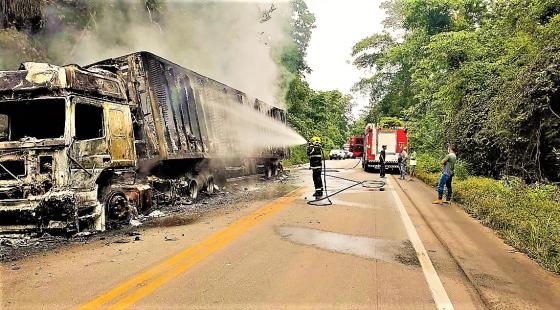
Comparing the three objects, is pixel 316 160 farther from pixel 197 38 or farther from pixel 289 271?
pixel 197 38

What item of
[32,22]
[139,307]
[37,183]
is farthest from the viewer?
[32,22]

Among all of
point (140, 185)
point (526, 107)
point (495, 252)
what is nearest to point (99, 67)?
point (140, 185)

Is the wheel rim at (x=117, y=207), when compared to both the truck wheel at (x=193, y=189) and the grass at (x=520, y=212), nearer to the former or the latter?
the truck wheel at (x=193, y=189)

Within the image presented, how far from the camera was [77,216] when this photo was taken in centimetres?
742

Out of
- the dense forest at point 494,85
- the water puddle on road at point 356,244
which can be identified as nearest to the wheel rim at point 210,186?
the water puddle on road at point 356,244

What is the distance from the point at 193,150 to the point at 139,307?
341 inches

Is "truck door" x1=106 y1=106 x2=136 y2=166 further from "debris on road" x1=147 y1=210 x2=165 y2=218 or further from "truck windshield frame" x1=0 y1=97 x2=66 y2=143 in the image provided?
"debris on road" x1=147 y1=210 x2=165 y2=218

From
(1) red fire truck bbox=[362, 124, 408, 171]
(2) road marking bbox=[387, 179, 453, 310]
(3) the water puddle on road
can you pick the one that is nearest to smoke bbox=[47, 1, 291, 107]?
(1) red fire truck bbox=[362, 124, 408, 171]

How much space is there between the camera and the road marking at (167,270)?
4213mm

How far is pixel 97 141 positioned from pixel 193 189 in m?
4.83

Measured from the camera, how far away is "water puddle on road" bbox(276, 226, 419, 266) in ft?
19.9

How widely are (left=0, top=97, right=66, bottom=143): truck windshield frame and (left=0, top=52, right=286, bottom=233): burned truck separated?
2cm

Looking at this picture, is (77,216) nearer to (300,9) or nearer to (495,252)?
(495,252)

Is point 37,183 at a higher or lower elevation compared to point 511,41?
lower
